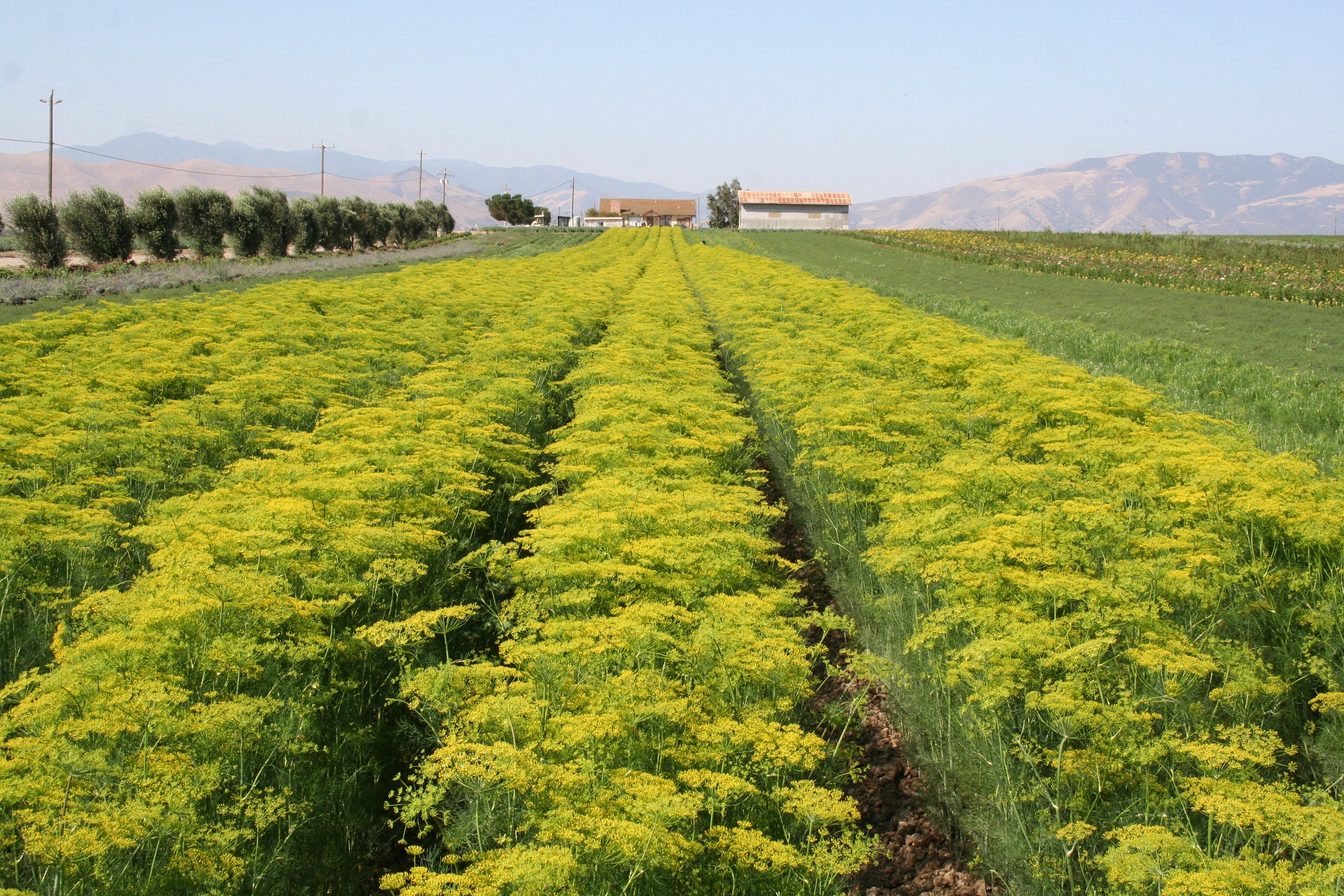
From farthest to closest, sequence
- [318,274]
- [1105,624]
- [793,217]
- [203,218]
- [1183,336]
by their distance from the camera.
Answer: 1. [793,217]
2. [203,218]
3. [318,274]
4. [1183,336]
5. [1105,624]

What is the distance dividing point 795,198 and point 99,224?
89.9 m

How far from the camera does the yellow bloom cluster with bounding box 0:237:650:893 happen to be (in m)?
3.61

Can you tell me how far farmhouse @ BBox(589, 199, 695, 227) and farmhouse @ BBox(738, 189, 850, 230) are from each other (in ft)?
66.2

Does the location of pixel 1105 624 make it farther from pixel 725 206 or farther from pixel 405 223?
pixel 725 206

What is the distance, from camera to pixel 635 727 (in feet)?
14.1

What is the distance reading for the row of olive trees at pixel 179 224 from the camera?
117ft

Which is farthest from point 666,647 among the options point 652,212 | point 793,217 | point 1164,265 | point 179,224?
point 652,212

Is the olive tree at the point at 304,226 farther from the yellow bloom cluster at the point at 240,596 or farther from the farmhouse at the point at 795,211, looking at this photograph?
the farmhouse at the point at 795,211

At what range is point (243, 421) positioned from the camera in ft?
32.4

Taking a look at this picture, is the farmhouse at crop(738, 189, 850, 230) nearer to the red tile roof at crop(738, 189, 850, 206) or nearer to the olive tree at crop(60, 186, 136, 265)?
the red tile roof at crop(738, 189, 850, 206)

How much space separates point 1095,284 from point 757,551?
3260 cm

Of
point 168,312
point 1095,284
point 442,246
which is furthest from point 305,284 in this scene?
point 442,246

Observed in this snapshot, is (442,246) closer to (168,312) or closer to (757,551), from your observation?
(168,312)

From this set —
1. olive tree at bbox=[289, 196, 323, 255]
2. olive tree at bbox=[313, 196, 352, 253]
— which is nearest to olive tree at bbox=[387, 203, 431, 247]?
olive tree at bbox=[313, 196, 352, 253]
